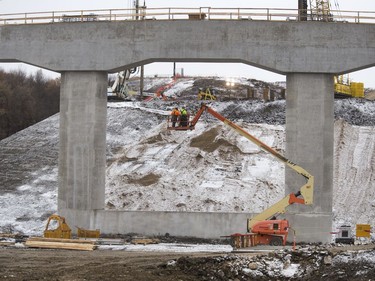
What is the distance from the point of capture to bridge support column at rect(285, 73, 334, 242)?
101ft

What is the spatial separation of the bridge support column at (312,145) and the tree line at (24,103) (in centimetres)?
2932

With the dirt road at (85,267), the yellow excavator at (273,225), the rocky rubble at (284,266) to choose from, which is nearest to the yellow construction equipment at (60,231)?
the dirt road at (85,267)

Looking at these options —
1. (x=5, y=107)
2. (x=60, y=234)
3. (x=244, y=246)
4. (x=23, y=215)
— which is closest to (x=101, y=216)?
(x=60, y=234)

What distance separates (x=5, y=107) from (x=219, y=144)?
21487 millimetres

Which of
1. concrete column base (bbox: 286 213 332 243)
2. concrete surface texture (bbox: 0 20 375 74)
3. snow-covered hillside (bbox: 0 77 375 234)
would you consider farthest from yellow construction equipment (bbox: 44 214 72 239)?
concrete column base (bbox: 286 213 332 243)

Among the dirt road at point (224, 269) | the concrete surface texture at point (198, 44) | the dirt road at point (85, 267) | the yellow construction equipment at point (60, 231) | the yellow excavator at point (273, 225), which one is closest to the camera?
the dirt road at point (224, 269)

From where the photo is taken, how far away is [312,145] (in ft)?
102

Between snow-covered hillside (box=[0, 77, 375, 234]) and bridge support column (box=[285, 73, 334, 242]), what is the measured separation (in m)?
4.03

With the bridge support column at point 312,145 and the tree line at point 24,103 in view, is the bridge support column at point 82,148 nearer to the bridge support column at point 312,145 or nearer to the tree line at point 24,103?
the bridge support column at point 312,145

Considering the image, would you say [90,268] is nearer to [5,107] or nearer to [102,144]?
[102,144]

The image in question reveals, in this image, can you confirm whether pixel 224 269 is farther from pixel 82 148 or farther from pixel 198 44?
pixel 198 44

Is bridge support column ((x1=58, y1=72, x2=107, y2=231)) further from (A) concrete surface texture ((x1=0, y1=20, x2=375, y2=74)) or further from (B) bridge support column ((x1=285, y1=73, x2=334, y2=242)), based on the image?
(B) bridge support column ((x1=285, y1=73, x2=334, y2=242))

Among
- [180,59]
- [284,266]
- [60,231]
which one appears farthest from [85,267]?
[180,59]

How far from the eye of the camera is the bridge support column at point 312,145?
30.8m
